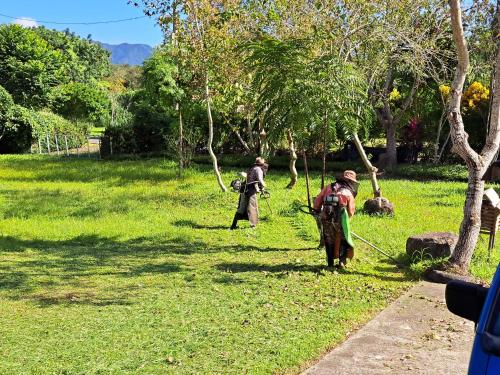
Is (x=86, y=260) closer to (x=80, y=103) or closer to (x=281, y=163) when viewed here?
(x=281, y=163)

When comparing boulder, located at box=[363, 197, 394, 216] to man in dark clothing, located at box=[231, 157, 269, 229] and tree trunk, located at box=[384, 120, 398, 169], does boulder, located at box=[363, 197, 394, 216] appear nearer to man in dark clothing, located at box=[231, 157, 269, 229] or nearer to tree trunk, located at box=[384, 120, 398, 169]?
man in dark clothing, located at box=[231, 157, 269, 229]

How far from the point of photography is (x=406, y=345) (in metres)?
5.44

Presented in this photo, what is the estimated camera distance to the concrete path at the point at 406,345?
4898 millimetres

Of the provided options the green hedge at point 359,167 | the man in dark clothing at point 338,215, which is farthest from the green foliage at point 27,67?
the man in dark clothing at point 338,215

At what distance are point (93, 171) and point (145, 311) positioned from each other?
17.4 meters

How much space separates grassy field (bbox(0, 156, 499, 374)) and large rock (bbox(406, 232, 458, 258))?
0.45 meters

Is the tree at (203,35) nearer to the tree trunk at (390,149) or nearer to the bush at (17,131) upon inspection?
the tree trunk at (390,149)

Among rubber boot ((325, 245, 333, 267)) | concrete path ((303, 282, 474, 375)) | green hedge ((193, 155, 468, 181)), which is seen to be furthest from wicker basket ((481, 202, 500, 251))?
green hedge ((193, 155, 468, 181))

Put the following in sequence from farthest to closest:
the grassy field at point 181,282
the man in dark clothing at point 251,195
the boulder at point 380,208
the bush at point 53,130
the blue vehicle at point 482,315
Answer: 1. the bush at point 53,130
2. the boulder at point 380,208
3. the man in dark clothing at point 251,195
4. the grassy field at point 181,282
5. the blue vehicle at point 482,315

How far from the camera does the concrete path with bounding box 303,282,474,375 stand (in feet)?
16.1

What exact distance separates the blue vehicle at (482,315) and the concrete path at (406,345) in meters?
2.29

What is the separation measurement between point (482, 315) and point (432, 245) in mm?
6259

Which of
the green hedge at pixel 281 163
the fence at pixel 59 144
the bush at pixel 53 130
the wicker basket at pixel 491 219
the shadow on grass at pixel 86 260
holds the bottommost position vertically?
the shadow on grass at pixel 86 260

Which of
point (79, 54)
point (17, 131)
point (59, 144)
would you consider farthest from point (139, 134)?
point (79, 54)
